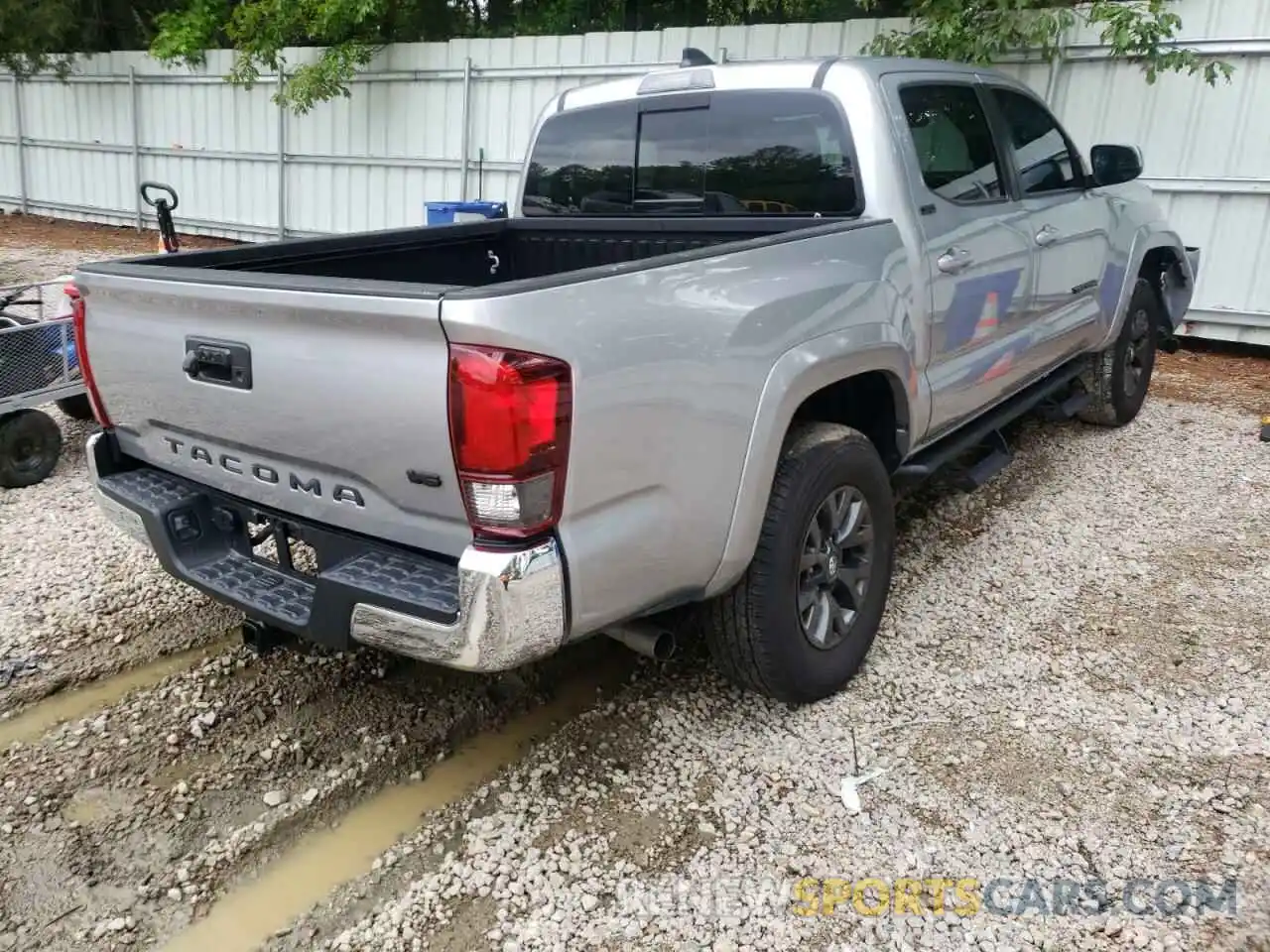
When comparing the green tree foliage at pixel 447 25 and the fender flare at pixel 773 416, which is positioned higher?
the green tree foliage at pixel 447 25

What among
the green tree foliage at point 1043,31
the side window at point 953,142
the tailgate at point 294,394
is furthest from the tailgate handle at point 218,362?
the green tree foliage at point 1043,31

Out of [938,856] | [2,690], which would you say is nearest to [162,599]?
[2,690]

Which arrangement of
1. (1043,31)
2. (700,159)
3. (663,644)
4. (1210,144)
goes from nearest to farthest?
(663,644), (700,159), (1043,31), (1210,144)

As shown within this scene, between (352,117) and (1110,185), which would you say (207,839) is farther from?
(352,117)

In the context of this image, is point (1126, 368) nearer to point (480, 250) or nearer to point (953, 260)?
point (953, 260)

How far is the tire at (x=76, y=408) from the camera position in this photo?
5746 mm

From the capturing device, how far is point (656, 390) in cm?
240

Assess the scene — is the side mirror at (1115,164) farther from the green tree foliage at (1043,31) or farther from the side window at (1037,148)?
the green tree foliage at (1043,31)

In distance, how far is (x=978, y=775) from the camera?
2918 millimetres

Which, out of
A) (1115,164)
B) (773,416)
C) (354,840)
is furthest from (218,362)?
(1115,164)

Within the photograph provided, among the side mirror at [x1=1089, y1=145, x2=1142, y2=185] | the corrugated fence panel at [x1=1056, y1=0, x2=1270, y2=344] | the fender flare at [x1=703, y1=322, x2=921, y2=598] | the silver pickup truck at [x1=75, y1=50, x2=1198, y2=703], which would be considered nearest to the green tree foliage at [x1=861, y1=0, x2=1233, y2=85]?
the corrugated fence panel at [x1=1056, y1=0, x2=1270, y2=344]

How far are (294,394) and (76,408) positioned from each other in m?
4.16

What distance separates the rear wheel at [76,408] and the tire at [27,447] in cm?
51

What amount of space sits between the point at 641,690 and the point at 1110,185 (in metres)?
3.62
